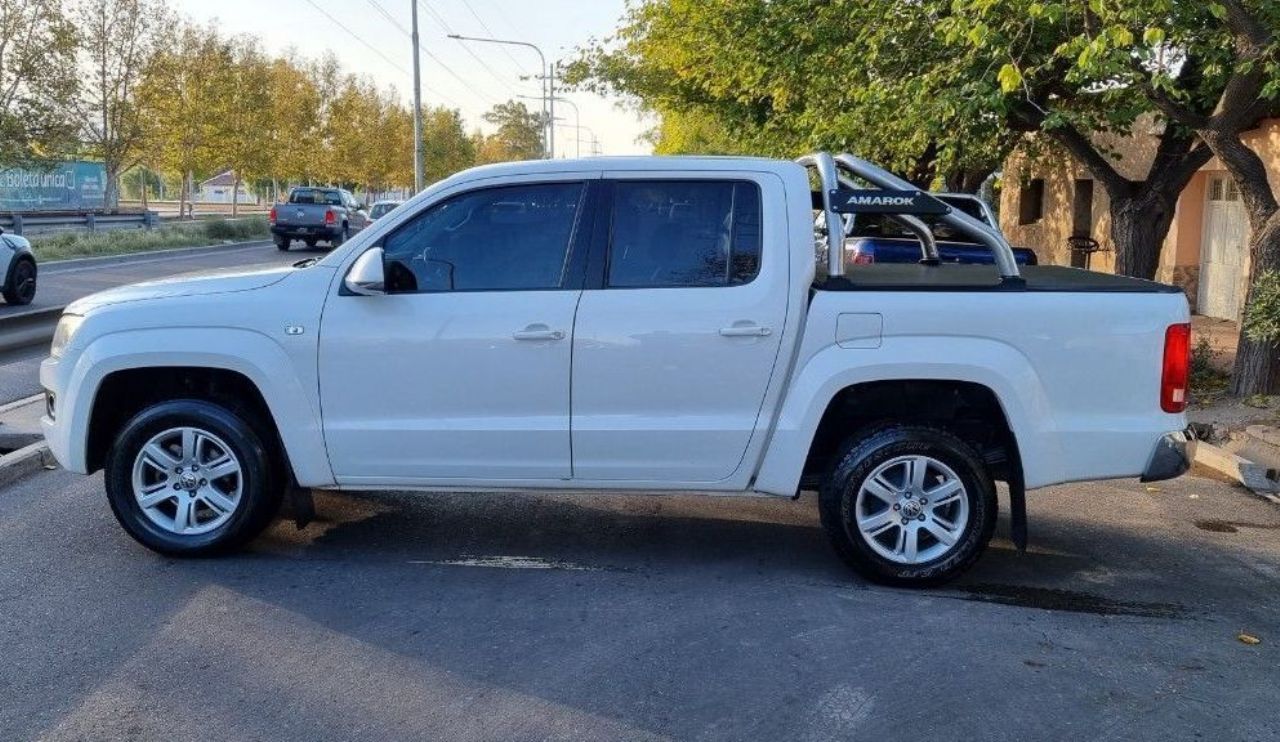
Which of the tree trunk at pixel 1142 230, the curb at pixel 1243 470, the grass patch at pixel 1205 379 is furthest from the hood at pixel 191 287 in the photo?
the tree trunk at pixel 1142 230

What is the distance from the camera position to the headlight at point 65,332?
5.66m

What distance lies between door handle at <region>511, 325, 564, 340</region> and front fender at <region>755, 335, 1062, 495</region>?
43.6 inches

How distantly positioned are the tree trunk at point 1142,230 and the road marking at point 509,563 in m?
9.59

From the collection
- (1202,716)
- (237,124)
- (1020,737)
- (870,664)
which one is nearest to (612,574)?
(870,664)

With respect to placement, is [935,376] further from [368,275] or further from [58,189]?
[58,189]

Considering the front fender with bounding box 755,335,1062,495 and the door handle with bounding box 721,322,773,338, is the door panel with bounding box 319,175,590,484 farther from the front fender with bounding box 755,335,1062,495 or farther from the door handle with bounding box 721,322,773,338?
the front fender with bounding box 755,335,1062,495

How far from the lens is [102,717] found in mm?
3988

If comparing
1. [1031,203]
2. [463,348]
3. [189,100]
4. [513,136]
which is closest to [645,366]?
[463,348]

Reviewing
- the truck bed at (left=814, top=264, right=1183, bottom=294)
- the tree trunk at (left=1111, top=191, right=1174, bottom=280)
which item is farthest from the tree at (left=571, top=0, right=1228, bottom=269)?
the truck bed at (left=814, top=264, right=1183, bottom=294)

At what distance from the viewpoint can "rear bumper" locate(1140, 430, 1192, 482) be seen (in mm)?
5234

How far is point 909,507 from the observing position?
538 cm

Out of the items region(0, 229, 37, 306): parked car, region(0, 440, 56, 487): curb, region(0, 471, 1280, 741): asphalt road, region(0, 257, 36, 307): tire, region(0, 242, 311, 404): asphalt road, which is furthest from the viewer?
region(0, 257, 36, 307): tire

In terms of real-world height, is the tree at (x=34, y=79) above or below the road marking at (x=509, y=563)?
above

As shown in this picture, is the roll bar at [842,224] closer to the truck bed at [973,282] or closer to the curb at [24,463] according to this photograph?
the truck bed at [973,282]
